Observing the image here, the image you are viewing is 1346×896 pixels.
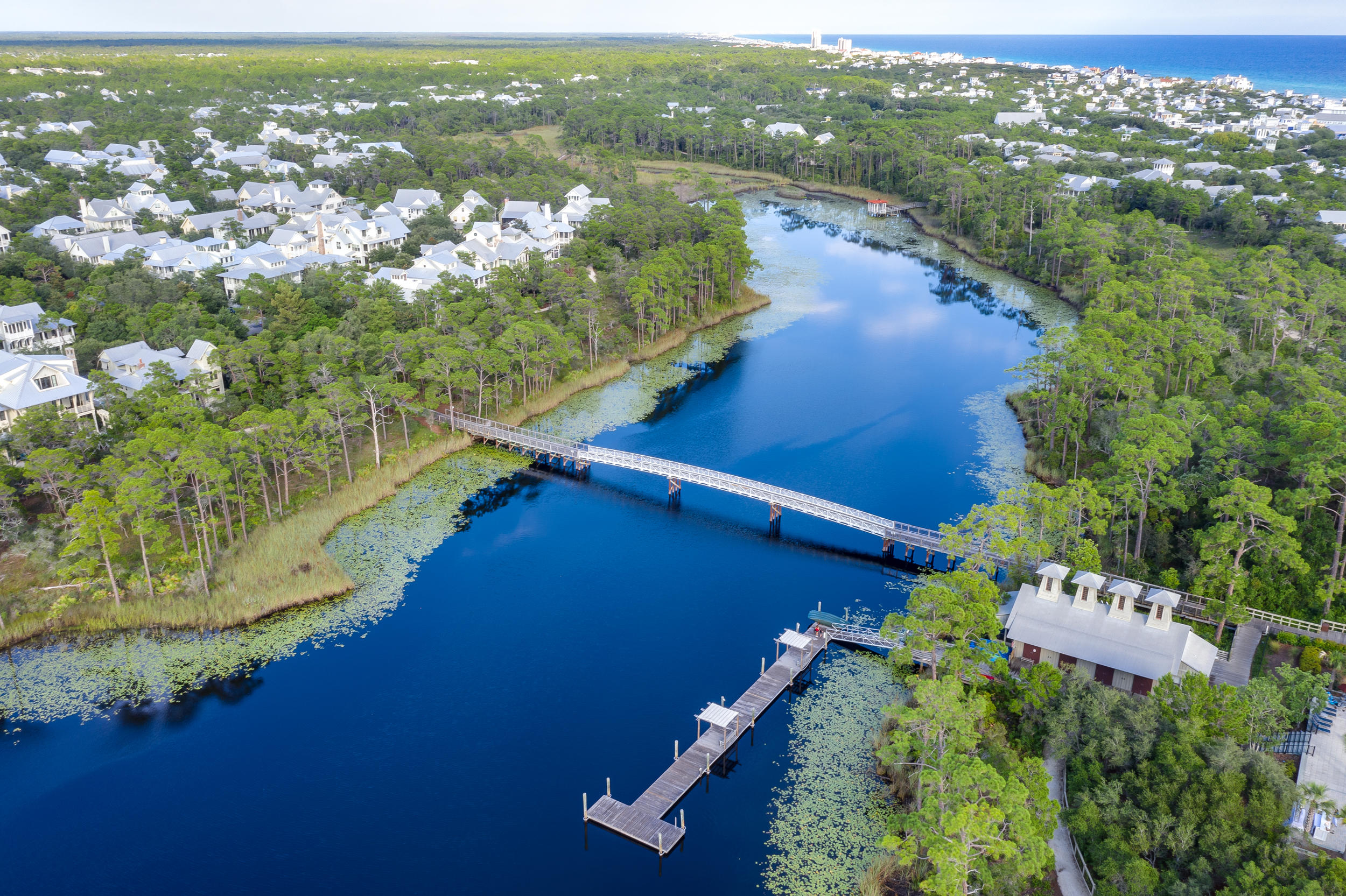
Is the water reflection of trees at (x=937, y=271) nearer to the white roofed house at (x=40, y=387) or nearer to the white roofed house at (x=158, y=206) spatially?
the white roofed house at (x=158, y=206)

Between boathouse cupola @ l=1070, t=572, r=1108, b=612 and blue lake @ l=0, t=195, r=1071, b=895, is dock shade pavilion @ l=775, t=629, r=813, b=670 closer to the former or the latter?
blue lake @ l=0, t=195, r=1071, b=895

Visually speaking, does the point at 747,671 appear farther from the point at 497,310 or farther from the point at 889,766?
the point at 497,310

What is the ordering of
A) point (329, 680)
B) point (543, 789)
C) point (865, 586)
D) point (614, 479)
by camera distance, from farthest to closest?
point (614, 479), point (865, 586), point (329, 680), point (543, 789)

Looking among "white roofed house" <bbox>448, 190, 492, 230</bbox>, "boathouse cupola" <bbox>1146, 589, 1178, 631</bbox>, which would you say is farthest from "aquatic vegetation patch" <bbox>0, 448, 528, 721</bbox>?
"white roofed house" <bbox>448, 190, 492, 230</bbox>

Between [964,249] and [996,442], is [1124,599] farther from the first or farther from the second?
[964,249]

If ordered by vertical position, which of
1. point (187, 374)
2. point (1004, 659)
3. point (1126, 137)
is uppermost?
point (1126, 137)

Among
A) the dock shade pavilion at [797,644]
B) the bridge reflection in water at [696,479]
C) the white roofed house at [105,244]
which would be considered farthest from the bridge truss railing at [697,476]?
the white roofed house at [105,244]

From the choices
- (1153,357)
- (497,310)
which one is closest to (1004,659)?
(1153,357)

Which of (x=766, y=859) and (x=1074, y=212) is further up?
(x=1074, y=212)

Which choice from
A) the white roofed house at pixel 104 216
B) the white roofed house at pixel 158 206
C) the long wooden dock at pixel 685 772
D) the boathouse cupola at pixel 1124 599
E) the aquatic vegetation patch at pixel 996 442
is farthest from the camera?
the white roofed house at pixel 158 206
